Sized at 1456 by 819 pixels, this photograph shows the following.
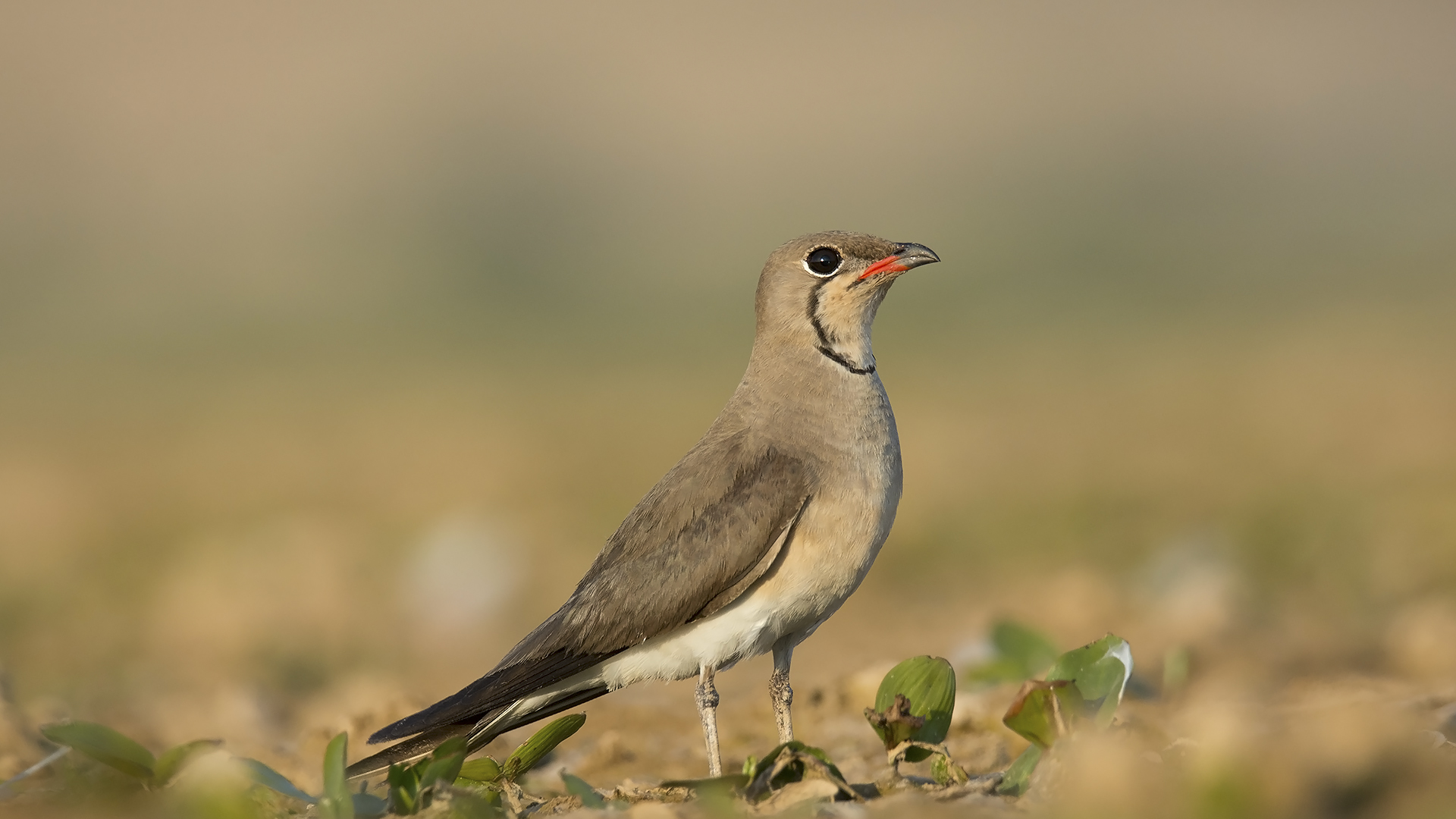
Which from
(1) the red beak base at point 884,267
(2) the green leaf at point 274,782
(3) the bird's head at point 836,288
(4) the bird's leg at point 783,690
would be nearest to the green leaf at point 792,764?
(4) the bird's leg at point 783,690

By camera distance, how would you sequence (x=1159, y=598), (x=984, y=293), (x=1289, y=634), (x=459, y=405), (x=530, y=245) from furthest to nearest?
(x=530, y=245) → (x=984, y=293) → (x=459, y=405) → (x=1159, y=598) → (x=1289, y=634)

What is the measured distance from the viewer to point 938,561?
1022 centimetres

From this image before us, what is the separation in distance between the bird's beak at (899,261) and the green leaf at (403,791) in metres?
2.46

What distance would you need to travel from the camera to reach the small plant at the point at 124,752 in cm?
372

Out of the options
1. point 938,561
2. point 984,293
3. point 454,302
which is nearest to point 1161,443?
point 938,561

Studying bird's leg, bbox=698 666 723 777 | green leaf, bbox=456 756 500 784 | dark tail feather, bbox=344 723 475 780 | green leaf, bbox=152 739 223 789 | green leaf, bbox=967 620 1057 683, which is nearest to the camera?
green leaf, bbox=152 739 223 789

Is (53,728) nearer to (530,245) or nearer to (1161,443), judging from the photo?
(1161,443)

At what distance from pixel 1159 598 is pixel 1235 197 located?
40.0 meters

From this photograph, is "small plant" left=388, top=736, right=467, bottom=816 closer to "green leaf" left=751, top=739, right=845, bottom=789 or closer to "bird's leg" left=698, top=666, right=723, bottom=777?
"green leaf" left=751, top=739, right=845, bottom=789

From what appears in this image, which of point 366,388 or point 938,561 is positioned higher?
point 366,388

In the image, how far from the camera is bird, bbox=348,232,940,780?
4.59 m

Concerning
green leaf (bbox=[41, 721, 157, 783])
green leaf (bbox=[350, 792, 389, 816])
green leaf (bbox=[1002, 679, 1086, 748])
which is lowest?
green leaf (bbox=[1002, 679, 1086, 748])

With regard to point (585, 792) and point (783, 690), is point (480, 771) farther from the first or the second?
point (783, 690)

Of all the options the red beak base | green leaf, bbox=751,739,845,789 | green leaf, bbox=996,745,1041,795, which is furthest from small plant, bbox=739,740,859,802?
the red beak base
